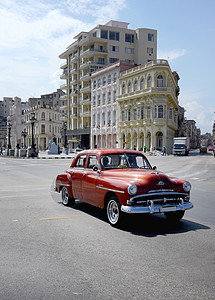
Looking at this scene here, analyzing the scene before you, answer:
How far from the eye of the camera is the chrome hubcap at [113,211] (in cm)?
692

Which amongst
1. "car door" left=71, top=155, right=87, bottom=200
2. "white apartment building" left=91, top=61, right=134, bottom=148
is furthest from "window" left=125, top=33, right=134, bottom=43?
"car door" left=71, top=155, right=87, bottom=200

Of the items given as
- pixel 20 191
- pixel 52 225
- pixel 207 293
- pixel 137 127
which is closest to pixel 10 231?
pixel 52 225

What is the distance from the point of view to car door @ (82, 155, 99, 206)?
305 inches

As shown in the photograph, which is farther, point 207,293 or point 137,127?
point 137,127

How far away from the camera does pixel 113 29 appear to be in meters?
71.2

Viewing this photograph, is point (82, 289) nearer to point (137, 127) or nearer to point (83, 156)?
point (83, 156)

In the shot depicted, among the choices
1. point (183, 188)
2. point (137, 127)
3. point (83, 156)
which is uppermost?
point (137, 127)

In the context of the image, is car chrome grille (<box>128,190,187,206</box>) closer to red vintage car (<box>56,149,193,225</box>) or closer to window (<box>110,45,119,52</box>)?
red vintage car (<box>56,149,193,225</box>)

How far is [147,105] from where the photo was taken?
5853 cm

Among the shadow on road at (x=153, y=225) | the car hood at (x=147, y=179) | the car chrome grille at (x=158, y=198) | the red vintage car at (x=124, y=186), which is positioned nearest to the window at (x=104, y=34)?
the red vintage car at (x=124, y=186)

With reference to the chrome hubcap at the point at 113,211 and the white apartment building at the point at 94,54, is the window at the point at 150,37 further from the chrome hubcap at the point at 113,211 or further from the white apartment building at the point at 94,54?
the chrome hubcap at the point at 113,211

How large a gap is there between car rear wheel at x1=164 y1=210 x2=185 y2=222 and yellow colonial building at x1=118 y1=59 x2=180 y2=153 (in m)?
49.5

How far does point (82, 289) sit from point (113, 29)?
72.6 metres

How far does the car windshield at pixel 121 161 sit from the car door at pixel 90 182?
23 cm
